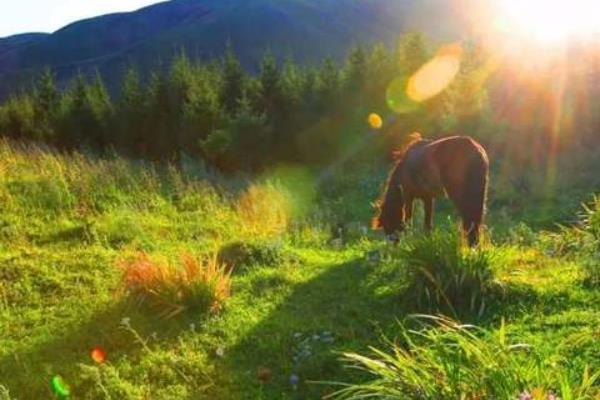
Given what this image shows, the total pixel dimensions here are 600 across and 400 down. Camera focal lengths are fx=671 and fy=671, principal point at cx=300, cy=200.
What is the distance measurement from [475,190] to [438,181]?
713 mm

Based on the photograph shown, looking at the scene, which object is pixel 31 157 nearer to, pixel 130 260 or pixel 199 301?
pixel 130 260

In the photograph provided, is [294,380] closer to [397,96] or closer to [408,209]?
[408,209]

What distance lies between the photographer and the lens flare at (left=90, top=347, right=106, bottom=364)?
20.9ft

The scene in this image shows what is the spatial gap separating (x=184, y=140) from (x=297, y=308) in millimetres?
22625

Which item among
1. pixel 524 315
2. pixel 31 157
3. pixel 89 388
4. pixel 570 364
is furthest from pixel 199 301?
pixel 31 157

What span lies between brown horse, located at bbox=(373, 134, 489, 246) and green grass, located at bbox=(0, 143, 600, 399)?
0.69m

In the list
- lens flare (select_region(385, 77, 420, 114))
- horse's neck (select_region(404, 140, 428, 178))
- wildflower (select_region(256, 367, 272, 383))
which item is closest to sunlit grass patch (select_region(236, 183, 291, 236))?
horse's neck (select_region(404, 140, 428, 178))

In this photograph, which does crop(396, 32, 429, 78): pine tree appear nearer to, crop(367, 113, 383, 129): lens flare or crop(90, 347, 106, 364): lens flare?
crop(367, 113, 383, 129): lens flare

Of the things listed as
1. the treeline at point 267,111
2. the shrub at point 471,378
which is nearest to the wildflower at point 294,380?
the shrub at point 471,378

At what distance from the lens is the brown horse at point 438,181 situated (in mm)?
9766

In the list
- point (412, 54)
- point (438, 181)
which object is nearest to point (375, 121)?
point (412, 54)

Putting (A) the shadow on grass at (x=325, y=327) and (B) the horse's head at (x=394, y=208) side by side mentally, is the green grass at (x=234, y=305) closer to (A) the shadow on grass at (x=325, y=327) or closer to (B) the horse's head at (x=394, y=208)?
(A) the shadow on grass at (x=325, y=327)

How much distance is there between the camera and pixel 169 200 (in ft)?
45.8

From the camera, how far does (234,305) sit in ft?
25.7
